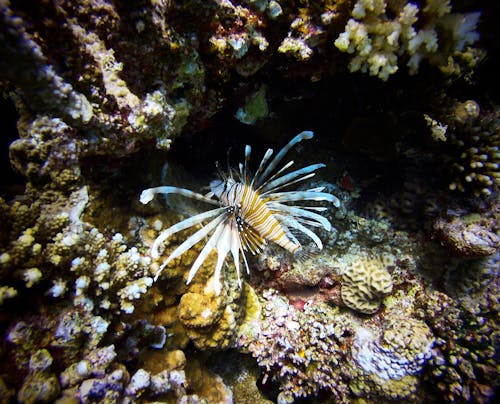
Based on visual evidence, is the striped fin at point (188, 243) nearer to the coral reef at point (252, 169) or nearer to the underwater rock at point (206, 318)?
the coral reef at point (252, 169)

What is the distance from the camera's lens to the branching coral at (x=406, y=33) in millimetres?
1982

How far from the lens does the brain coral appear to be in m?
3.02

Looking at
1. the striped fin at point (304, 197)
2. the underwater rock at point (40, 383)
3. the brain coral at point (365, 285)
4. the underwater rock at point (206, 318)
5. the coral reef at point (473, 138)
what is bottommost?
the underwater rock at point (40, 383)

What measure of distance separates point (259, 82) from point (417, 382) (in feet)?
11.1

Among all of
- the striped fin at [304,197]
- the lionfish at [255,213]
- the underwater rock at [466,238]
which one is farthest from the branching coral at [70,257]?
the underwater rock at [466,238]

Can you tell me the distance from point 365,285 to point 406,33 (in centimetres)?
233

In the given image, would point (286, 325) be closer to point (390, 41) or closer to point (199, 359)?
point (199, 359)

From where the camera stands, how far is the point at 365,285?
3.04 m

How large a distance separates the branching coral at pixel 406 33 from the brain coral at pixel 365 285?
1944 mm

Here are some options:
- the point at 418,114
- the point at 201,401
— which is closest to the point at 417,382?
the point at 201,401

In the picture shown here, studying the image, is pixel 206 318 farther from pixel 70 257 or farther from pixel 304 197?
pixel 304 197

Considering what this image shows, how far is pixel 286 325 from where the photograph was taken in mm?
3217

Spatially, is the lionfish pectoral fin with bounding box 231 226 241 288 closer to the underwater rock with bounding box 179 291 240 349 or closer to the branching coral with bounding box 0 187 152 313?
the underwater rock with bounding box 179 291 240 349

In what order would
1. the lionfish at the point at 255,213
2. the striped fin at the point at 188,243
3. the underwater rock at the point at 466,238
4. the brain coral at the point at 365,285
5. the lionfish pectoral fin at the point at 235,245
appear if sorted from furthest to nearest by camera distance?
the brain coral at the point at 365,285
the underwater rock at the point at 466,238
the lionfish at the point at 255,213
the lionfish pectoral fin at the point at 235,245
the striped fin at the point at 188,243
